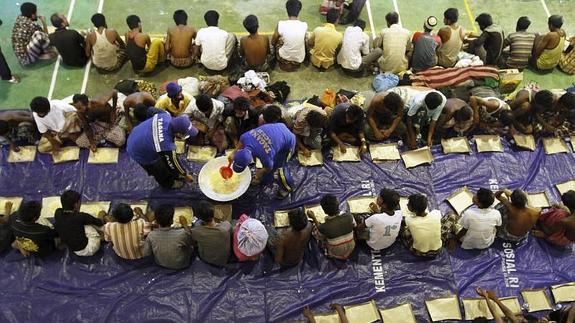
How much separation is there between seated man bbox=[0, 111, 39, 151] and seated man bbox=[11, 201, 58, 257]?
129 centimetres

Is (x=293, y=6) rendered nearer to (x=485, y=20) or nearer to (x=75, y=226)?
(x=485, y=20)

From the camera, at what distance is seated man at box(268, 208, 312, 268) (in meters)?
5.39

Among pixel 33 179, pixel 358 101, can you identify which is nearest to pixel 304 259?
pixel 358 101

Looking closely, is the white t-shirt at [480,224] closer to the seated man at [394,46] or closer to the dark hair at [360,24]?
the seated man at [394,46]

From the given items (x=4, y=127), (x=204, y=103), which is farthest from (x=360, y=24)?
(x=4, y=127)

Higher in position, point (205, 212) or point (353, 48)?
point (353, 48)

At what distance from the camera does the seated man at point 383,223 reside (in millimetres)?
5672

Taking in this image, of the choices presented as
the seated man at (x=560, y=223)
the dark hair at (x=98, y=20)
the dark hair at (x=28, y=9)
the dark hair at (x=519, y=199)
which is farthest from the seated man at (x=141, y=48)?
the seated man at (x=560, y=223)

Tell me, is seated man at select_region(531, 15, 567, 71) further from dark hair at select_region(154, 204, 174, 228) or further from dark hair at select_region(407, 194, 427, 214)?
dark hair at select_region(154, 204, 174, 228)

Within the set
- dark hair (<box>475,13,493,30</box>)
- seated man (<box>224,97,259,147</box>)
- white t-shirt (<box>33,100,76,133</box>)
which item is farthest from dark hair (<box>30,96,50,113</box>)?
dark hair (<box>475,13,493,30</box>)

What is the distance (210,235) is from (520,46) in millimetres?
5595

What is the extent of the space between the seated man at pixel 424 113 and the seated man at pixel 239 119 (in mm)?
2040

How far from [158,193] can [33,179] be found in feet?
5.11

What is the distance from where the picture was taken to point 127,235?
555cm
